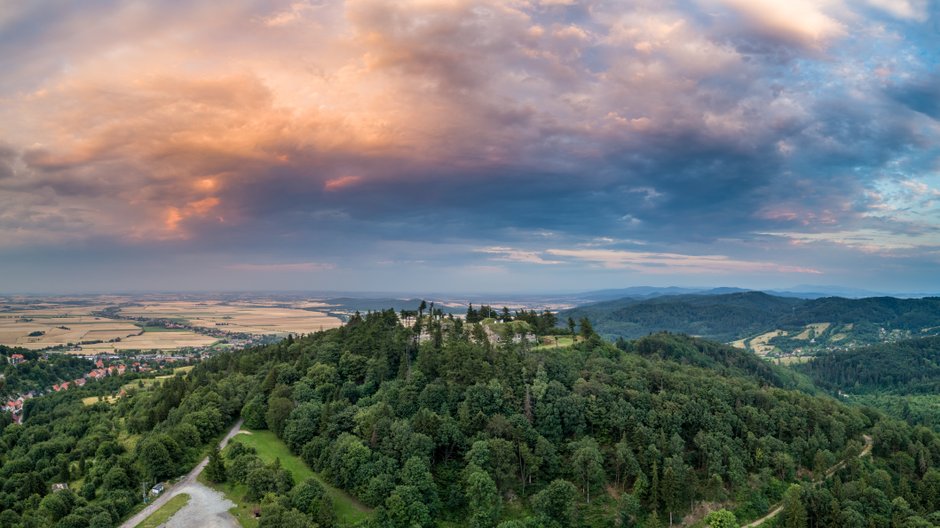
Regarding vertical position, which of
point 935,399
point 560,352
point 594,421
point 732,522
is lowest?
point 935,399

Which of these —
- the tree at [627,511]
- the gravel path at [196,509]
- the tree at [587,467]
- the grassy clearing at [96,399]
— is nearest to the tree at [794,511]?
the tree at [627,511]

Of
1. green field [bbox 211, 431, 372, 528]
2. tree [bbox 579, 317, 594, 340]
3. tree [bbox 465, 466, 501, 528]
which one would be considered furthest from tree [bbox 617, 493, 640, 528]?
tree [bbox 579, 317, 594, 340]

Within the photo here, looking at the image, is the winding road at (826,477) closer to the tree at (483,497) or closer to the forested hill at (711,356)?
the tree at (483,497)

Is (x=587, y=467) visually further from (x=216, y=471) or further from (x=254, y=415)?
(x=254, y=415)

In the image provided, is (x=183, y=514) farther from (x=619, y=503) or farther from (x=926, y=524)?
(x=926, y=524)

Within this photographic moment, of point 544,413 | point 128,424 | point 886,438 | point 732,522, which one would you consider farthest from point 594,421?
point 128,424
